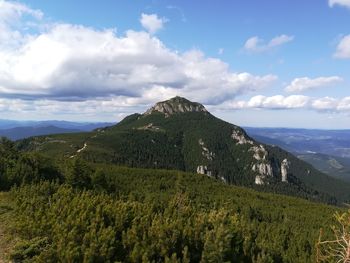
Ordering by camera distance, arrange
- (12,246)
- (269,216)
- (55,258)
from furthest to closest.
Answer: (269,216) < (12,246) < (55,258)

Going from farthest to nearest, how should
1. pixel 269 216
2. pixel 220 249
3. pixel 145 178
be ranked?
1. pixel 145 178
2. pixel 269 216
3. pixel 220 249

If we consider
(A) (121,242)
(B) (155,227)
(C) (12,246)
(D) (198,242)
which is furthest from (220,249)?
(C) (12,246)

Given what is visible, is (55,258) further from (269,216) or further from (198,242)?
(269,216)

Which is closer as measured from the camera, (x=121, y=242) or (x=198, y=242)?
(x=121, y=242)

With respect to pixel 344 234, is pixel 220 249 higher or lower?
lower

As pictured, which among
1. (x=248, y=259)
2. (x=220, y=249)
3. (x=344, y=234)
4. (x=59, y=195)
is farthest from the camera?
(x=59, y=195)

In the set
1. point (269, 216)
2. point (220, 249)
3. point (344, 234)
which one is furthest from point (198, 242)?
point (269, 216)

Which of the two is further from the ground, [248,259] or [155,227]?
[155,227]

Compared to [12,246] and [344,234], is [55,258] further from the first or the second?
[344,234]

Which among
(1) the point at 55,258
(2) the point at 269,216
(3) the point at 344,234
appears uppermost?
(3) the point at 344,234
